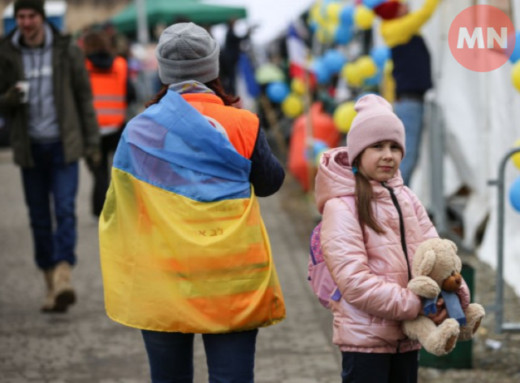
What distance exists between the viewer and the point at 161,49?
3.71 m

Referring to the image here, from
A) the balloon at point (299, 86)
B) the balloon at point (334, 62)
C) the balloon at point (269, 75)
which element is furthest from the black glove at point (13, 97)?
the balloon at point (269, 75)

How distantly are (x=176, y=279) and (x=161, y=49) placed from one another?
2.71 ft

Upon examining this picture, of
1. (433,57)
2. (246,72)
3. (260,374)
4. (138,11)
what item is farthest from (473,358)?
(138,11)

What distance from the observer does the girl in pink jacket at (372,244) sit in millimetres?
3434

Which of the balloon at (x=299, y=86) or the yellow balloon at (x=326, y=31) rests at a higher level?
the yellow balloon at (x=326, y=31)

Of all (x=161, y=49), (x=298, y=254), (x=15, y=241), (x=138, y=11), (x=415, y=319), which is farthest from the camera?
(x=138, y=11)

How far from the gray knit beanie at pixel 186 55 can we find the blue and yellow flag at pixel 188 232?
0.14 metres

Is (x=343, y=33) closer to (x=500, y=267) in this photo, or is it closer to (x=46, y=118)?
(x=46, y=118)

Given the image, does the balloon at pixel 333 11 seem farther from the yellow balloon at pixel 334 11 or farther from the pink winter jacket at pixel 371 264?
the pink winter jacket at pixel 371 264

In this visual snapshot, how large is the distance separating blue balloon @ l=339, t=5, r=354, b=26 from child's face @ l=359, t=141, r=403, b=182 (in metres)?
6.46

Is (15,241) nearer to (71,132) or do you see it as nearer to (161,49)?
(71,132)

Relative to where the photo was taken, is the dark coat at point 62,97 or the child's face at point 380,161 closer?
the child's face at point 380,161

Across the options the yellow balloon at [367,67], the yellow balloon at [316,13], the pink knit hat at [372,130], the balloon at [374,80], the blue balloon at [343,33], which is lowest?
the balloon at [374,80]

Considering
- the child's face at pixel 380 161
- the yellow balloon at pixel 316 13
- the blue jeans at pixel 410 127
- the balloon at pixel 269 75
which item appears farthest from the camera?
the balloon at pixel 269 75
